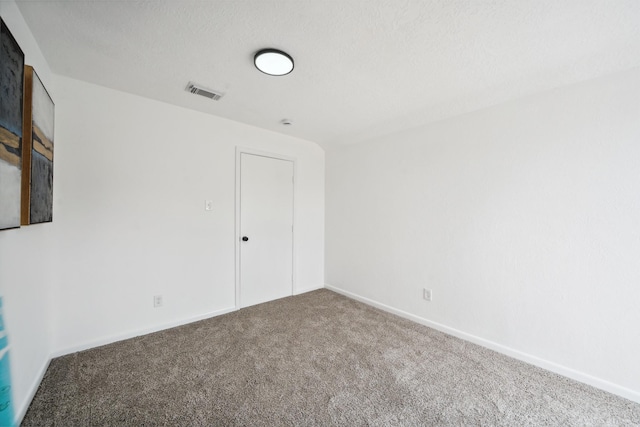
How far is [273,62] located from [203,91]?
92 cm

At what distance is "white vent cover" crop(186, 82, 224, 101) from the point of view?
7.31 ft

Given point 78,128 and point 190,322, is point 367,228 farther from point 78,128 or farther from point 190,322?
point 78,128

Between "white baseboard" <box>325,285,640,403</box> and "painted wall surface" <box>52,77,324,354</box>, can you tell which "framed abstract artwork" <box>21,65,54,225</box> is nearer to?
"painted wall surface" <box>52,77,324,354</box>

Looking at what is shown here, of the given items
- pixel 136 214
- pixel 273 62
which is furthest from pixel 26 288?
pixel 273 62

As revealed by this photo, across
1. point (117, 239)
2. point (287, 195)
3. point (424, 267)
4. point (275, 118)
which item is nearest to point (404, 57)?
point (275, 118)

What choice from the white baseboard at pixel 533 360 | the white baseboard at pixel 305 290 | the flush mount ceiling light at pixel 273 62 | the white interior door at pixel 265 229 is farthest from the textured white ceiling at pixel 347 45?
the white baseboard at pixel 305 290

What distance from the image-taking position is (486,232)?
243 centimetres

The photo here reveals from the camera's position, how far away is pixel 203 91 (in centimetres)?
232

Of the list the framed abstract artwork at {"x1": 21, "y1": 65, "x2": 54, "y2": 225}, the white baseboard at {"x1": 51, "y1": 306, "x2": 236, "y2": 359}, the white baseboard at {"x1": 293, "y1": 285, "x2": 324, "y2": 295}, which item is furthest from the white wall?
the framed abstract artwork at {"x1": 21, "y1": 65, "x2": 54, "y2": 225}

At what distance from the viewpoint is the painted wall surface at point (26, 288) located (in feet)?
4.49

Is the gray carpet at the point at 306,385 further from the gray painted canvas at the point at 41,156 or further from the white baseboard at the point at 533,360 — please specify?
the gray painted canvas at the point at 41,156

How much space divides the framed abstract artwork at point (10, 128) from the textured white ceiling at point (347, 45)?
41 cm

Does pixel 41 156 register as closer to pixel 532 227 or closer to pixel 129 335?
pixel 129 335

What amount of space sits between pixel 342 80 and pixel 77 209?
99.4 inches
